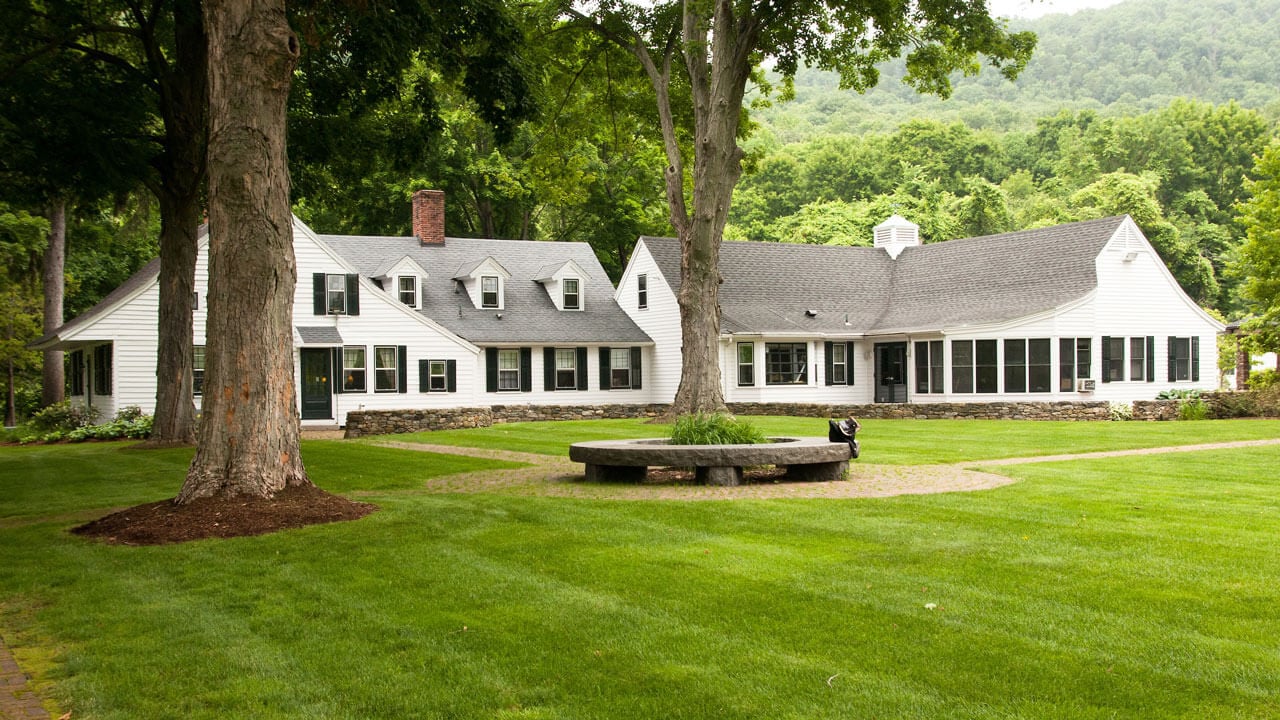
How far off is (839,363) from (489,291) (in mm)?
11987

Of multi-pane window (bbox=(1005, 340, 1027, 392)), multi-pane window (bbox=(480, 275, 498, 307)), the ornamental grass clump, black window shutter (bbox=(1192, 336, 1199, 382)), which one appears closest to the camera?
the ornamental grass clump

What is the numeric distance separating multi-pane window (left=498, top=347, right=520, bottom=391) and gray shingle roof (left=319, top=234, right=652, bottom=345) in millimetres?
599

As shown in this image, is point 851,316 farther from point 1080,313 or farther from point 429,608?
point 429,608

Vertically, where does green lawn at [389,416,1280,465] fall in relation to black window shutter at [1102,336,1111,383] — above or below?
below

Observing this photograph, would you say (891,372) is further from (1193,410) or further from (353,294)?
(353,294)

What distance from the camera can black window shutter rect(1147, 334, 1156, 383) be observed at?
3250cm

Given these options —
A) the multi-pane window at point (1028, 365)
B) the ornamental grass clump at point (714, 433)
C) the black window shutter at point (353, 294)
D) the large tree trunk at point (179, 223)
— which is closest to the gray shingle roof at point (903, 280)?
the multi-pane window at point (1028, 365)

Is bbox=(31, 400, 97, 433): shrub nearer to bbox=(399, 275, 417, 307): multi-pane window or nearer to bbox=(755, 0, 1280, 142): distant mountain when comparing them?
bbox=(399, 275, 417, 307): multi-pane window

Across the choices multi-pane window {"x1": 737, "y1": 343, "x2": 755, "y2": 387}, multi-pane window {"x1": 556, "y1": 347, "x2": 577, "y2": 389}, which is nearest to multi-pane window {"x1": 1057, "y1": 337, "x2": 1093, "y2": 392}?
multi-pane window {"x1": 737, "y1": 343, "x2": 755, "y2": 387}

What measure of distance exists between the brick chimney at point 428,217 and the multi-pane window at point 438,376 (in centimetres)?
706

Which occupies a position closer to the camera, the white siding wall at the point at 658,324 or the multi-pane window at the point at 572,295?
the white siding wall at the point at 658,324

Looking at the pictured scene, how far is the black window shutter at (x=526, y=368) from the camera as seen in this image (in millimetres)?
35000

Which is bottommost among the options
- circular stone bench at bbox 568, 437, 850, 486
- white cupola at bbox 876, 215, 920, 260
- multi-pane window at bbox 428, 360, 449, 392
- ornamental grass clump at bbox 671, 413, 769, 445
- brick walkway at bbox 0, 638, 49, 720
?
brick walkway at bbox 0, 638, 49, 720

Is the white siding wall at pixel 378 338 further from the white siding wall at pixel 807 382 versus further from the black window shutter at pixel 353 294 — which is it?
the white siding wall at pixel 807 382
